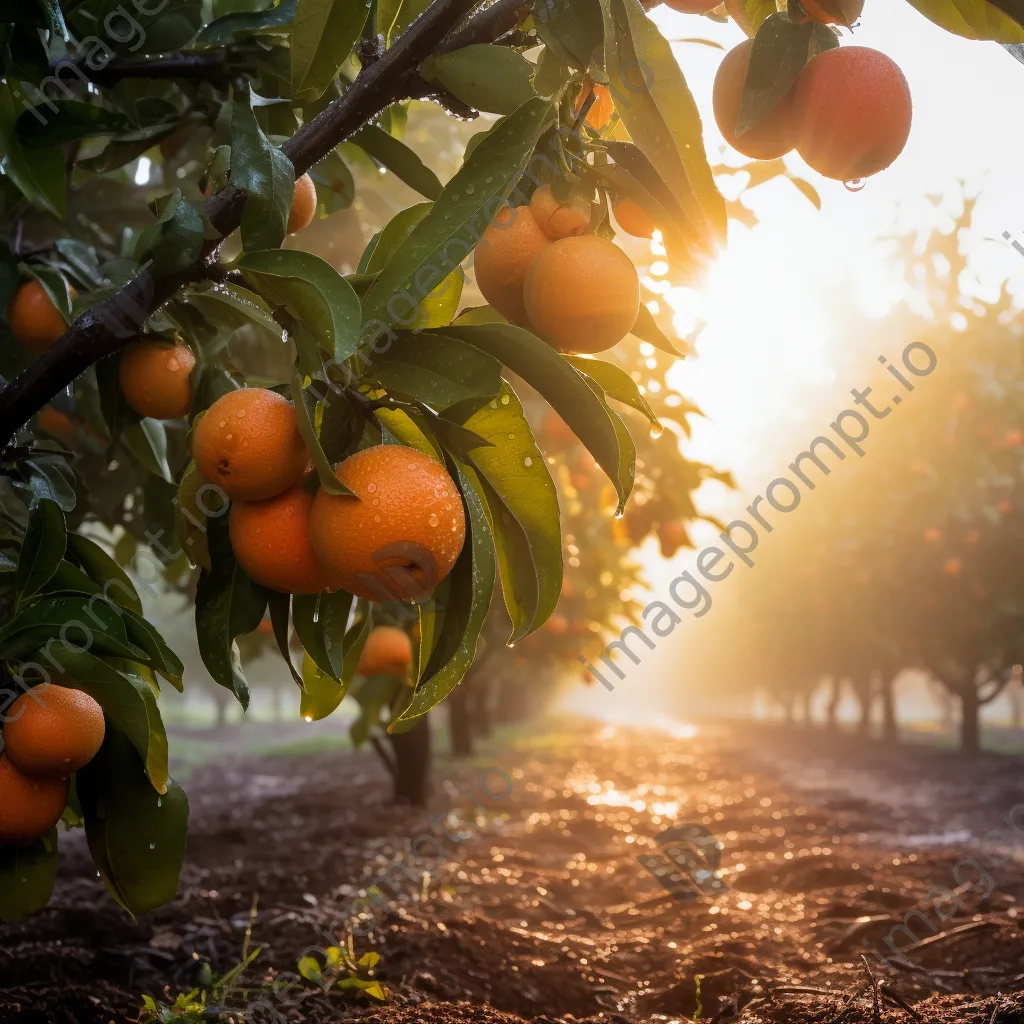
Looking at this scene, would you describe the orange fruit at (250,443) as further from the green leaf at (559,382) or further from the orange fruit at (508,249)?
the orange fruit at (508,249)

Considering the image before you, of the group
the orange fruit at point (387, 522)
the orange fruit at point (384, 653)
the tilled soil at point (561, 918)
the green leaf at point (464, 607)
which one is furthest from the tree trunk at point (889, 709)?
the orange fruit at point (387, 522)

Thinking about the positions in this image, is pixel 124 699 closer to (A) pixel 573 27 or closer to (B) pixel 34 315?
(B) pixel 34 315

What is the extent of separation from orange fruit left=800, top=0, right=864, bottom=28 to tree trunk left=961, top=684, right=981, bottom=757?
15.2 m

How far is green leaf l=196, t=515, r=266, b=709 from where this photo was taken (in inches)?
59.7

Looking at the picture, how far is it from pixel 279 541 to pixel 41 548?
624mm

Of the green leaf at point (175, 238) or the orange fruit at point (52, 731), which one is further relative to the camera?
the orange fruit at point (52, 731)

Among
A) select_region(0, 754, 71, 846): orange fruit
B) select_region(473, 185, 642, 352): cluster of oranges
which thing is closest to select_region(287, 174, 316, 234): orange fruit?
select_region(473, 185, 642, 352): cluster of oranges

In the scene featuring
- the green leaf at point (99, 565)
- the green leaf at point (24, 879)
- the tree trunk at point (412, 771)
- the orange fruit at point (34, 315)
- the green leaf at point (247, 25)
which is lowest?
the tree trunk at point (412, 771)

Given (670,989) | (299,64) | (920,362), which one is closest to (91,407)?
(299,64)

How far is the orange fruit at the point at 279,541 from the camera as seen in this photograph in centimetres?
128

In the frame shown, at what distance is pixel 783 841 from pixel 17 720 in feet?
17.4

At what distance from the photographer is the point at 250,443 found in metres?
1.20

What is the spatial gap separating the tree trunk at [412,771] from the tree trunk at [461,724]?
8.37ft

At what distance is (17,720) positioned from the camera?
1503 mm
